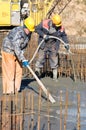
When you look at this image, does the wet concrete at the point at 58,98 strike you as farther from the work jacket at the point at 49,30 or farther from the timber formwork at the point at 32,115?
the work jacket at the point at 49,30

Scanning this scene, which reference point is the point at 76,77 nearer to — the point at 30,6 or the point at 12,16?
the point at 12,16

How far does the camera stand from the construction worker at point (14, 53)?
37.5ft

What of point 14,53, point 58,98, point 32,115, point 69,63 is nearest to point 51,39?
point 69,63

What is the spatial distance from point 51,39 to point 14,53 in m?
2.28

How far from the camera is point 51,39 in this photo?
13797 millimetres

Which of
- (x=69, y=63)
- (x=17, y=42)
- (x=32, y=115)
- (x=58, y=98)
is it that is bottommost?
(x=58, y=98)

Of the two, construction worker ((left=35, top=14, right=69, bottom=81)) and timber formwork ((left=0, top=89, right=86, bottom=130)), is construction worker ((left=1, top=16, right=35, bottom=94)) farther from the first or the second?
→ construction worker ((left=35, top=14, right=69, bottom=81))

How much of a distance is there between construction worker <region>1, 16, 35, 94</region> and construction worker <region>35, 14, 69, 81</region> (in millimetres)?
1863

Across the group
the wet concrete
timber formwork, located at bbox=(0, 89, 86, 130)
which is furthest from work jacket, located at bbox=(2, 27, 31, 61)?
timber formwork, located at bbox=(0, 89, 86, 130)

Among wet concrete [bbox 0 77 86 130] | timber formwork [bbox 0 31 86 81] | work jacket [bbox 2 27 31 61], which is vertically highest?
work jacket [bbox 2 27 31 61]

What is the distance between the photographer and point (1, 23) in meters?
22.1

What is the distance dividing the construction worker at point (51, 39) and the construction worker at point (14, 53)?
6.11ft

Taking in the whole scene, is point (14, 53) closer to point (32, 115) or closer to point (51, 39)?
point (51, 39)

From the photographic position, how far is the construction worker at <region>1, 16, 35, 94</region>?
11437 mm
